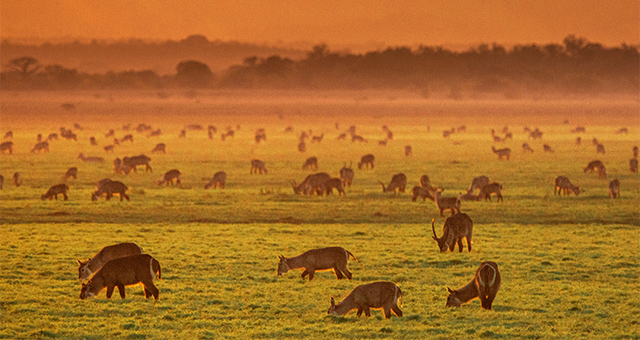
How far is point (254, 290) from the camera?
1639 centimetres

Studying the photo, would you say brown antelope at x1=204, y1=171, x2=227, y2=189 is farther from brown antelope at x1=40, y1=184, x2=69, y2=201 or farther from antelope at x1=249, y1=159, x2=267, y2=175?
antelope at x1=249, y1=159, x2=267, y2=175

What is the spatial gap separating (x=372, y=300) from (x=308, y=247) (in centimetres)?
725

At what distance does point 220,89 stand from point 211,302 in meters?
149

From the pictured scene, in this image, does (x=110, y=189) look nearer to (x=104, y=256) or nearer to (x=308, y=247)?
(x=308, y=247)

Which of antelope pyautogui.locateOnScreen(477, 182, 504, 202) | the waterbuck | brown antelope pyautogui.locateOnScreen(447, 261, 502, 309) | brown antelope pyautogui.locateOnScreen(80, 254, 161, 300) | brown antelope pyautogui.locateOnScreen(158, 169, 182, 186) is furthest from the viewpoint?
brown antelope pyautogui.locateOnScreen(158, 169, 182, 186)

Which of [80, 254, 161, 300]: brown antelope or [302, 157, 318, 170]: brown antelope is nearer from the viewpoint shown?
[80, 254, 161, 300]: brown antelope

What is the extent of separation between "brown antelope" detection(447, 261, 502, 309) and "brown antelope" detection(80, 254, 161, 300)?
5071 mm

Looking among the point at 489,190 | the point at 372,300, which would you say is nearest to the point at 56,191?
the point at 489,190

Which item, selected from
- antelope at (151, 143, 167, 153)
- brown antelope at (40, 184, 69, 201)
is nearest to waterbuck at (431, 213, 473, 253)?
brown antelope at (40, 184, 69, 201)

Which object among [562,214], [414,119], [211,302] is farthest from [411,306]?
[414,119]

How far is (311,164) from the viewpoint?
44.2 metres

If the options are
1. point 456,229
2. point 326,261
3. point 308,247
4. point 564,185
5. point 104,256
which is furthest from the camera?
point 564,185

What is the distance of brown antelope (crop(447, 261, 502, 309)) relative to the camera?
14.1 metres

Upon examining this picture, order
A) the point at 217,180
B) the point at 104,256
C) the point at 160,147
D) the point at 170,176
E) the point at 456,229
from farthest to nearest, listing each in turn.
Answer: the point at 160,147 → the point at 170,176 → the point at 217,180 → the point at 456,229 → the point at 104,256
